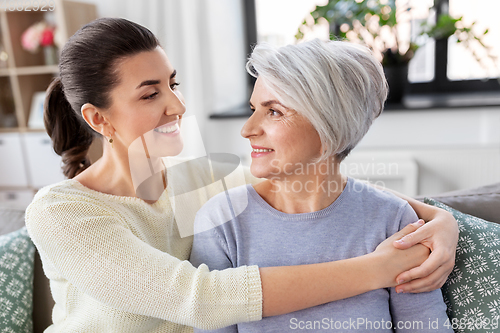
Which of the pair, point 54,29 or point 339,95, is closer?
point 339,95

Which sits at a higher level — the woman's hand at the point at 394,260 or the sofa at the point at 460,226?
the woman's hand at the point at 394,260

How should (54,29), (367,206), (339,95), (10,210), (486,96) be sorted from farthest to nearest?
1. (54,29)
2. (486,96)
3. (10,210)
4. (367,206)
5. (339,95)

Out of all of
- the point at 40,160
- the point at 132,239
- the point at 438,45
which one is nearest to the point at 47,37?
the point at 40,160

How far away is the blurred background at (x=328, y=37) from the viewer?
253 cm

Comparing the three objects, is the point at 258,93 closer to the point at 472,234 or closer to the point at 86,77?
the point at 86,77

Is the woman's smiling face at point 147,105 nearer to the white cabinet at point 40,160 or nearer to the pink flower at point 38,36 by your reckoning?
the white cabinet at point 40,160

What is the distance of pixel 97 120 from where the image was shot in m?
1.20

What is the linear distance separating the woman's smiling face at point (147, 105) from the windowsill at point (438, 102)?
158 centimetres

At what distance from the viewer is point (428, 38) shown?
263cm

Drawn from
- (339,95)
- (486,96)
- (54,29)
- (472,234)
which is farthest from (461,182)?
(54,29)

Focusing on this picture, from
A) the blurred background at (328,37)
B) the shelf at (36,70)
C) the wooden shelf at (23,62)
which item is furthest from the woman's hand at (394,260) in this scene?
the shelf at (36,70)

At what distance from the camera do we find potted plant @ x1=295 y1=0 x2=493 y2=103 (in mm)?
2523

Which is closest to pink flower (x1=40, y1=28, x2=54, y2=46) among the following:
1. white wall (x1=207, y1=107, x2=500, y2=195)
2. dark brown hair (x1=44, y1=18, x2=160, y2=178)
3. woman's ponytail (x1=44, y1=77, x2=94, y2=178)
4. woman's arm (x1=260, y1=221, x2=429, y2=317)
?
woman's ponytail (x1=44, y1=77, x2=94, y2=178)

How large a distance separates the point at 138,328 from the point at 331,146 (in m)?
0.69
